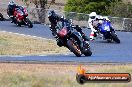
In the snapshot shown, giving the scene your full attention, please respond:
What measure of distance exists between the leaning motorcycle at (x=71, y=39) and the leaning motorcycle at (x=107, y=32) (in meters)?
7.69

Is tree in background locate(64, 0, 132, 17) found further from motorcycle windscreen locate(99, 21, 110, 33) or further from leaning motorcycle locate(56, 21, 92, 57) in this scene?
leaning motorcycle locate(56, 21, 92, 57)

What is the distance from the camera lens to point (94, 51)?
1000 inches

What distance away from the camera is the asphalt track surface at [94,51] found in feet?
67.3

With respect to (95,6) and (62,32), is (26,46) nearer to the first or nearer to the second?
(62,32)

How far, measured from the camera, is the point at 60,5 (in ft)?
231

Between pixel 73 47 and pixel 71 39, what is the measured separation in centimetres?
32

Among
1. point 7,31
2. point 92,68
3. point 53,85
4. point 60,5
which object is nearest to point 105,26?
point 7,31

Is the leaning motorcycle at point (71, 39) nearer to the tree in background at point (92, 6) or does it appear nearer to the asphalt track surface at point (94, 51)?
the asphalt track surface at point (94, 51)

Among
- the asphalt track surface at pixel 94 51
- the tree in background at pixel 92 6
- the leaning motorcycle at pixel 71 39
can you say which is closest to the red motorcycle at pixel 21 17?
the asphalt track surface at pixel 94 51

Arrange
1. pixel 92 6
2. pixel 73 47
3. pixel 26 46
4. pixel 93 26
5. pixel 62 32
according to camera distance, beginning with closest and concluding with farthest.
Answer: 1. pixel 73 47
2. pixel 62 32
3. pixel 26 46
4. pixel 93 26
5. pixel 92 6

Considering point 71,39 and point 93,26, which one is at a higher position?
point 71,39

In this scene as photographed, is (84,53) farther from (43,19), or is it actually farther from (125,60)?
(43,19)

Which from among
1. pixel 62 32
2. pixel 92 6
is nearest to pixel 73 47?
pixel 62 32

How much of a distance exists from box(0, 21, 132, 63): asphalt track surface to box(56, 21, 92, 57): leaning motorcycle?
35cm
